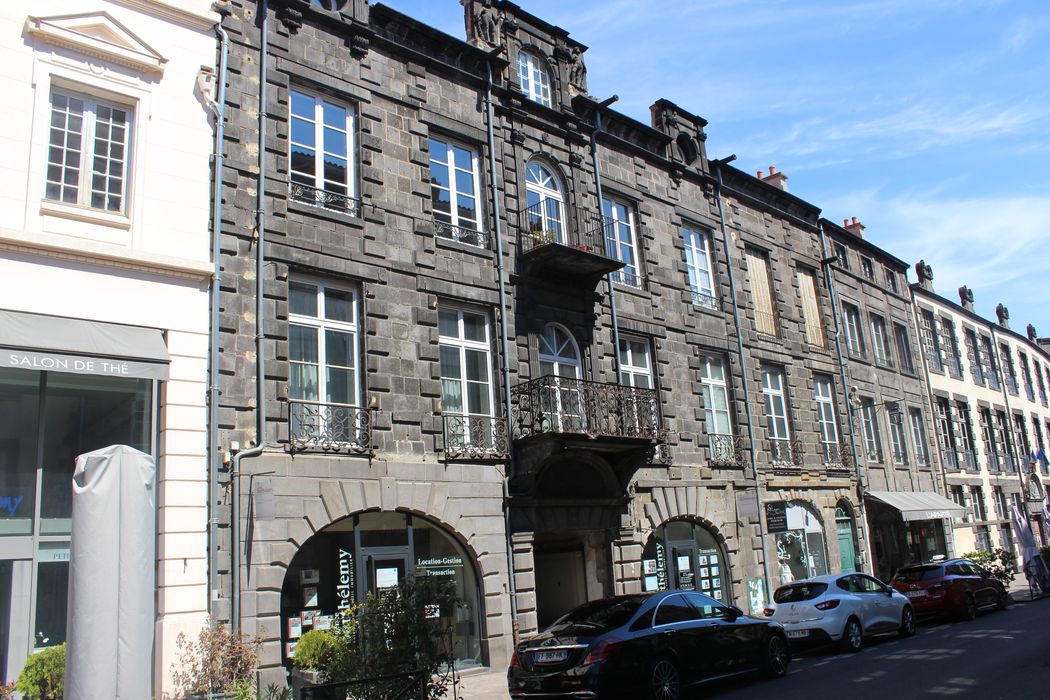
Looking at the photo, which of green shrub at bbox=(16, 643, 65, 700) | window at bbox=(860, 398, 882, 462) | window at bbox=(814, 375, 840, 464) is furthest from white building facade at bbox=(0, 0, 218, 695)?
window at bbox=(860, 398, 882, 462)

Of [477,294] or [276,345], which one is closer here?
[276,345]

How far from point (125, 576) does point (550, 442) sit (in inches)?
350

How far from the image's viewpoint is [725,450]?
2073 cm

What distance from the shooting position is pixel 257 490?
1185cm

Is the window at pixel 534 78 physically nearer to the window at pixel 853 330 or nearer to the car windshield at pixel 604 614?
the car windshield at pixel 604 614

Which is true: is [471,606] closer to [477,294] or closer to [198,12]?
[477,294]

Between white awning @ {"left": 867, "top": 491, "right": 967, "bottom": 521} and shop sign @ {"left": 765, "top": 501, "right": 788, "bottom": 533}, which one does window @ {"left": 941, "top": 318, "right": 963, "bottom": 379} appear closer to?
white awning @ {"left": 867, "top": 491, "right": 967, "bottom": 521}

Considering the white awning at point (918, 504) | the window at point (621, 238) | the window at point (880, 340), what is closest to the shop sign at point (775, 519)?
the white awning at point (918, 504)

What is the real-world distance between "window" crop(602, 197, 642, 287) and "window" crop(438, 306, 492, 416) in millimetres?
4695

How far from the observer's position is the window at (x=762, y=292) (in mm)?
24078

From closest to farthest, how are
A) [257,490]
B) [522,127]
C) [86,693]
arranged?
[86,693] < [257,490] < [522,127]

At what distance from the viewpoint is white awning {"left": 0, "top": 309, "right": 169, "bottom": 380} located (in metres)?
10.2

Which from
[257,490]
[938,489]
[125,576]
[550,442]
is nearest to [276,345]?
[257,490]

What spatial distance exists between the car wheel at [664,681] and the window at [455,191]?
862 cm
